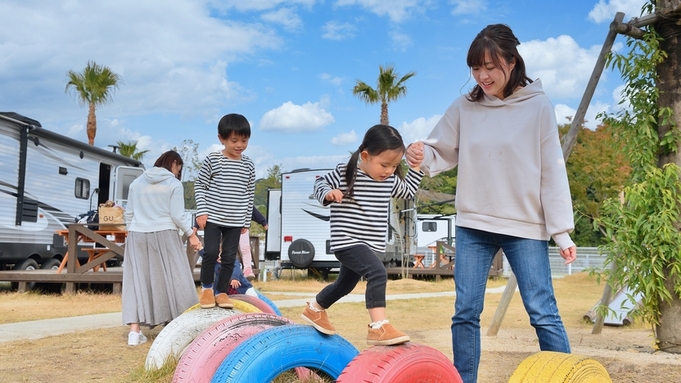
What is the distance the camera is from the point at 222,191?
5637 mm

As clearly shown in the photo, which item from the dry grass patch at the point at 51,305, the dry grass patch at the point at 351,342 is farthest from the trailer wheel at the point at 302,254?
the dry grass patch at the point at 351,342

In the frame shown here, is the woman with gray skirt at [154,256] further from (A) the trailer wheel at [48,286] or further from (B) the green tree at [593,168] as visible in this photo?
(B) the green tree at [593,168]

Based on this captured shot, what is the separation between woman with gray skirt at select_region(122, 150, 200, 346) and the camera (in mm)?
6160

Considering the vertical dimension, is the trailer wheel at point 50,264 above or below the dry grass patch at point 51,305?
above

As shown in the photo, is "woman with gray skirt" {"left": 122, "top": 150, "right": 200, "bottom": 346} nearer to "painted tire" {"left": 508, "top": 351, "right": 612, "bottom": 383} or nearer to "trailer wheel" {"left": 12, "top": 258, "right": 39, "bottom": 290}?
"painted tire" {"left": 508, "top": 351, "right": 612, "bottom": 383}

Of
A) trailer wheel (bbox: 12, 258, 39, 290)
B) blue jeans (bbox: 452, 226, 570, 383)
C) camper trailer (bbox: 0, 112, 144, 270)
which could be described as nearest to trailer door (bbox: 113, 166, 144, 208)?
camper trailer (bbox: 0, 112, 144, 270)

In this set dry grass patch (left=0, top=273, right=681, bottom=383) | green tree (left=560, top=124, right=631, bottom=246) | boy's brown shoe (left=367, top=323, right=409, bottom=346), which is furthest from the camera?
green tree (left=560, top=124, right=631, bottom=246)

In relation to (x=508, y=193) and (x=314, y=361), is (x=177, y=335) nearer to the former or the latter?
(x=314, y=361)

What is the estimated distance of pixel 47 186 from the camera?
14.0 metres

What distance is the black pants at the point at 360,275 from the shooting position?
3.40 m

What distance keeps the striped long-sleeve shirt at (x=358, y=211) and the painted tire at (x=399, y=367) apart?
0.75 metres

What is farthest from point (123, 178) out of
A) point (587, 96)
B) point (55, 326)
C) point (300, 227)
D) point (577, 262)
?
point (577, 262)

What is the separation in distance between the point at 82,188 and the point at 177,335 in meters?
12.1

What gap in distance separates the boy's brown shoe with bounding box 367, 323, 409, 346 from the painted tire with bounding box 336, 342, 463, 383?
0.04 meters
